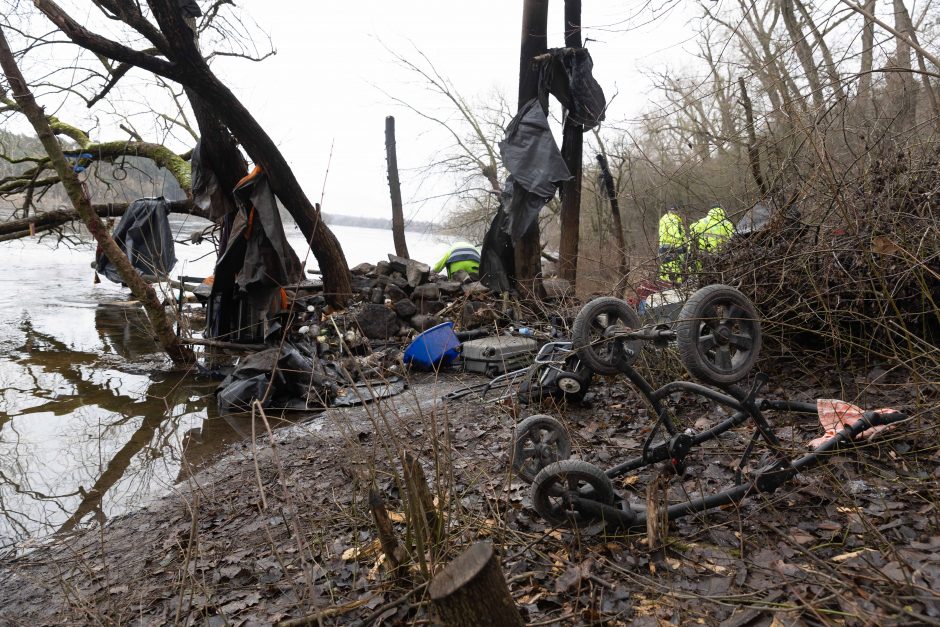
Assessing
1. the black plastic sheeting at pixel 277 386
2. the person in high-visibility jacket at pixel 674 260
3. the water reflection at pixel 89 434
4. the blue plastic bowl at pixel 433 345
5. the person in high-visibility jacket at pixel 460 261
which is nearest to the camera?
the water reflection at pixel 89 434

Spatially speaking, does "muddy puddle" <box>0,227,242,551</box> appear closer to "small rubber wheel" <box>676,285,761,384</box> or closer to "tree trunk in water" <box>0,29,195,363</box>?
"tree trunk in water" <box>0,29,195,363</box>

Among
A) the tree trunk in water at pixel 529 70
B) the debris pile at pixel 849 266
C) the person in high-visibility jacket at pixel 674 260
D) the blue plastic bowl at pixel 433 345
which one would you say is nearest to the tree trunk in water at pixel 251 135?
the blue plastic bowl at pixel 433 345

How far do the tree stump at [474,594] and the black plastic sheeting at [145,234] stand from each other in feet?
29.4

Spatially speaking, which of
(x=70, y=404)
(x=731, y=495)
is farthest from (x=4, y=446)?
(x=731, y=495)

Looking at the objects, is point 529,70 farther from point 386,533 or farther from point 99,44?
point 386,533

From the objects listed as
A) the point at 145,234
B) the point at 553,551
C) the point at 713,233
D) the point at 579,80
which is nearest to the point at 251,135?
the point at 145,234

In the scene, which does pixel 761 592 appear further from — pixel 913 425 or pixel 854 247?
pixel 854 247

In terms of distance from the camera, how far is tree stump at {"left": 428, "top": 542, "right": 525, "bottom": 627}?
173cm

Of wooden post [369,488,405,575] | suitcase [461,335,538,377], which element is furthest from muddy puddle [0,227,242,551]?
suitcase [461,335,538,377]

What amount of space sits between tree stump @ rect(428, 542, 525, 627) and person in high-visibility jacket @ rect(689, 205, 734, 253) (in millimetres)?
3606

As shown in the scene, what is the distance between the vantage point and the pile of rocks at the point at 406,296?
8641 millimetres

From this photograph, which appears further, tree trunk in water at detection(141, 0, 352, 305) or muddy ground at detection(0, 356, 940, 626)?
tree trunk in water at detection(141, 0, 352, 305)

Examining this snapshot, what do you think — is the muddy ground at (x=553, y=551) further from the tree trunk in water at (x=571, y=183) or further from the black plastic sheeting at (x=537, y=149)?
the tree trunk in water at (x=571, y=183)

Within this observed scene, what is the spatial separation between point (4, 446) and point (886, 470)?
723 centimetres
